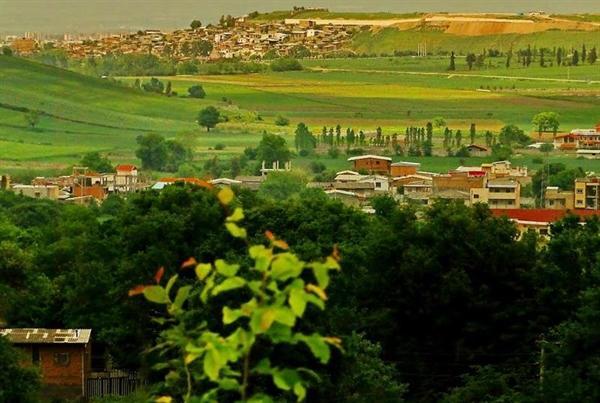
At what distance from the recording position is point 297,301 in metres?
5.37

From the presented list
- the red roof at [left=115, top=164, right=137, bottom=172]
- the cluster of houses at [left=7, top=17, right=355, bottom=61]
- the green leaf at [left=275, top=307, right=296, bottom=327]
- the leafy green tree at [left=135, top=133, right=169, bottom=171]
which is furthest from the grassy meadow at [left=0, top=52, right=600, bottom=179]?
the green leaf at [left=275, top=307, right=296, bottom=327]

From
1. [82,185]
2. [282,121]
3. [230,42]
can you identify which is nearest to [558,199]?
[82,185]

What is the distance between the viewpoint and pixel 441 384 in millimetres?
17781

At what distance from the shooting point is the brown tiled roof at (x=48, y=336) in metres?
19.2

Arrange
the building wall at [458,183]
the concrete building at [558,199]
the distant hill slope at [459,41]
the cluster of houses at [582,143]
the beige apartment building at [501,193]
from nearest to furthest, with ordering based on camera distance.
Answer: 1. the concrete building at [558,199]
2. the beige apartment building at [501,193]
3. the building wall at [458,183]
4. the cluster of houses at [582,143]
5. the distant hill slope at [459,41]

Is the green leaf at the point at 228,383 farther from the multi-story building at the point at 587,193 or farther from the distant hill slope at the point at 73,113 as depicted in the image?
the distant hill slope at the point at 73,113

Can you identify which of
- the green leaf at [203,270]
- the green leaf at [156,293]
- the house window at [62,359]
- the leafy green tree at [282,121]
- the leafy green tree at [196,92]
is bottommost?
the leafy green tree at [282,121]

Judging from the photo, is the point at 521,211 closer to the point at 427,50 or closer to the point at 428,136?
the point at 428,136

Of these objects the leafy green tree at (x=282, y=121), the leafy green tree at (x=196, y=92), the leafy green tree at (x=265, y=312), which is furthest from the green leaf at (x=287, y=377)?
the leafy green tree at (x=196, y=92)

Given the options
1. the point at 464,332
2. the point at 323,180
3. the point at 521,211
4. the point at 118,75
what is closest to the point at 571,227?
the point at 464,332

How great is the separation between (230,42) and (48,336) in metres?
85.6

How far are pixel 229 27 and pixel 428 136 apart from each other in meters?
46.3

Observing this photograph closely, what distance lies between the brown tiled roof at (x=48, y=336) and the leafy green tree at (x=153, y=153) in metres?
39.4

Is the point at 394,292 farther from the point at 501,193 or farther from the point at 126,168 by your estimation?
the point at 126,168
